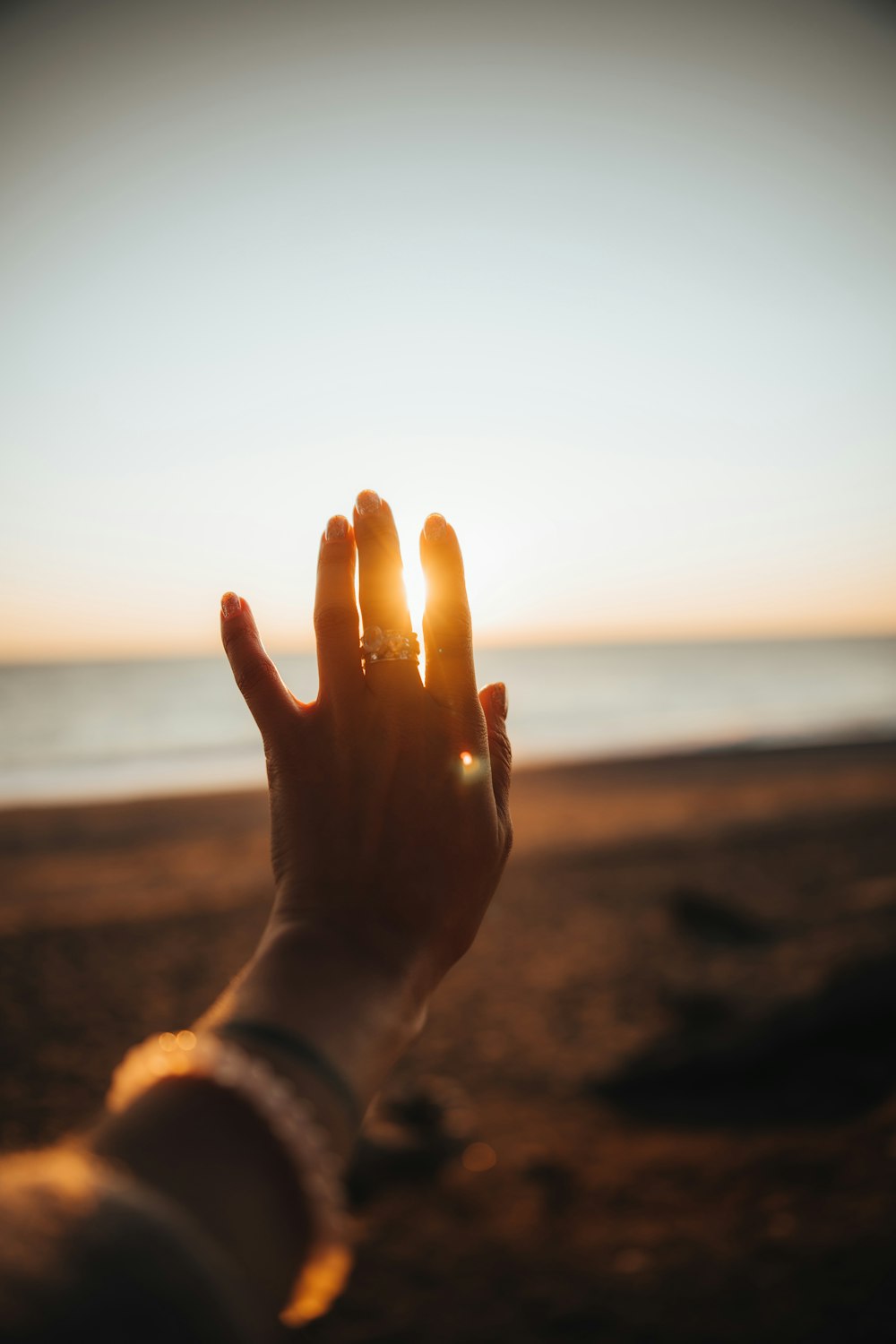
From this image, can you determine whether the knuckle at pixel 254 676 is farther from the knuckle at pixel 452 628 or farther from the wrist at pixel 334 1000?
the wrist at pixel 334 1000

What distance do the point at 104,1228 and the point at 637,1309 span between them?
3.21 m

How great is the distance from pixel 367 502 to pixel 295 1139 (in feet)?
4.18

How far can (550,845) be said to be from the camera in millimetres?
13438

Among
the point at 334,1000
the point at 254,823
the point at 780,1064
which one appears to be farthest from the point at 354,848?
the point at 254,823

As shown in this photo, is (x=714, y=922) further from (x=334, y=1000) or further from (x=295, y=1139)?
(x=295, y=1139)

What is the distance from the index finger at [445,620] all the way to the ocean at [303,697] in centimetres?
1986

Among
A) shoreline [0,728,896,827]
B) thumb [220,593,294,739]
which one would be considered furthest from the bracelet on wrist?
shoreline [0,728,896,827]

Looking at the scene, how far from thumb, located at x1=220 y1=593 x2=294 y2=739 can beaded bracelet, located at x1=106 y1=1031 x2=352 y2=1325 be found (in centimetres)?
80

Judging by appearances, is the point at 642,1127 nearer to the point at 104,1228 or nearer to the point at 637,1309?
the point at 637,1309

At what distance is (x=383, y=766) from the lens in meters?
1.62

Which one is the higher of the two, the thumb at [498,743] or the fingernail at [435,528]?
the fingernail at [435,528]

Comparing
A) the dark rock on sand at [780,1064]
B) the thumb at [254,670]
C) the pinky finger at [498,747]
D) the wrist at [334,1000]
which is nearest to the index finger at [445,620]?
the pinky finger at [498,747]

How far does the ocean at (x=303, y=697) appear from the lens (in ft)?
80.6

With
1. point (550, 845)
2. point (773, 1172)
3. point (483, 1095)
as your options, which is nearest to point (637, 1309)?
point (773, 1172)
